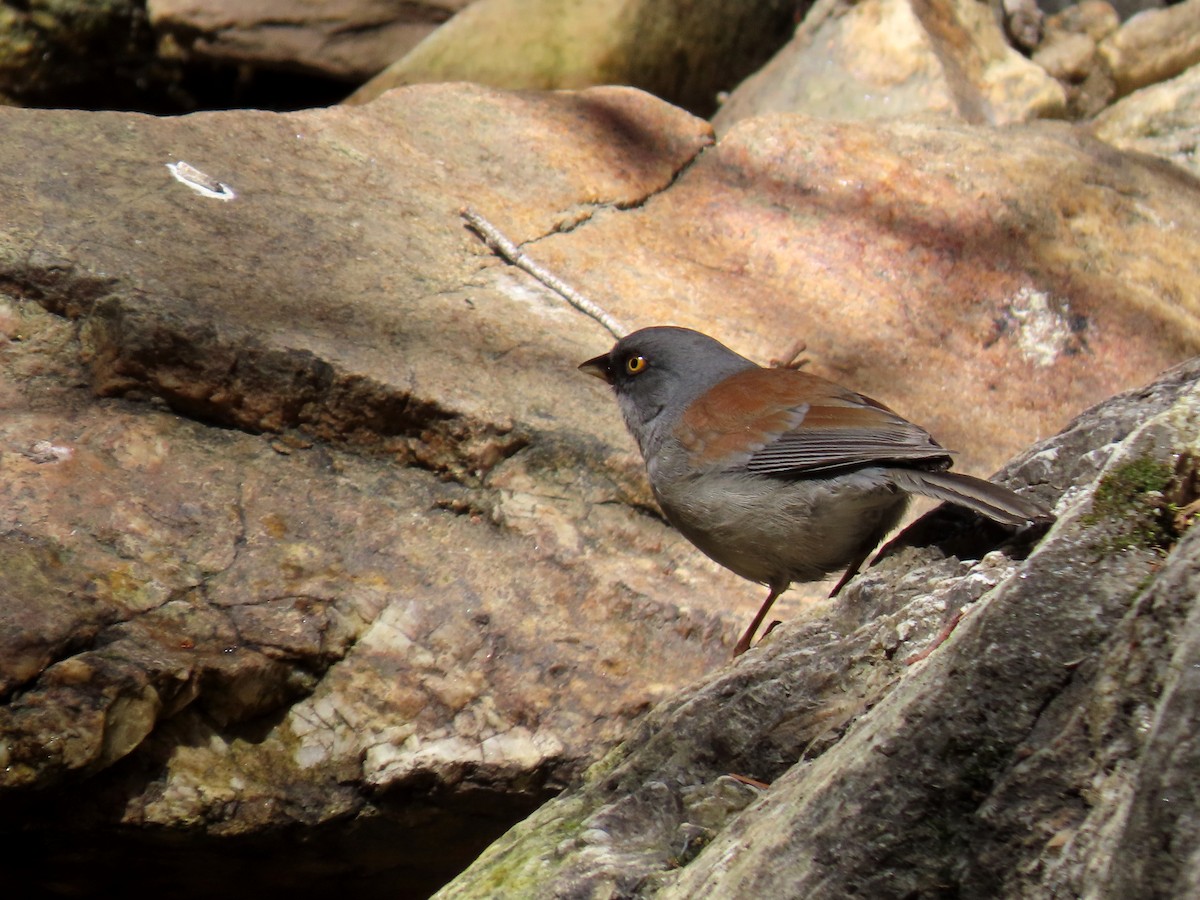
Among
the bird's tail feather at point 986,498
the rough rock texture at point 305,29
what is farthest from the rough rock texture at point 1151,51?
the bird's tail feather at point 986,498

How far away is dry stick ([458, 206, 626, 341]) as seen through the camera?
503cm

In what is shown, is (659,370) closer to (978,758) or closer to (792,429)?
(792,429)

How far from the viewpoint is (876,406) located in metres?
3.88

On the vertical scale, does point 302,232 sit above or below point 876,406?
below

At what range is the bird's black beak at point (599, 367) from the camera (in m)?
4.52

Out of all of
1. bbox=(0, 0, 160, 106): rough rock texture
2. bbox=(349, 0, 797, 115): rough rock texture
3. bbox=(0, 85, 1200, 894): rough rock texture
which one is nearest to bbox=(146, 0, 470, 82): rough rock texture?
bbox=(0, 0, 160, 106): rough rock texture

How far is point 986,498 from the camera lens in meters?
2.82

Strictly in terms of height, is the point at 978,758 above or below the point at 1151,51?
below

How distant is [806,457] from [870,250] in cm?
222

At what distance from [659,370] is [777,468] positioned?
0.74m

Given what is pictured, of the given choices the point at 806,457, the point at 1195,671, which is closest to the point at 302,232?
the point at 806,457

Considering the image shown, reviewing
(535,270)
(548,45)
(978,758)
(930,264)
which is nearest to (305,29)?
(548,45)

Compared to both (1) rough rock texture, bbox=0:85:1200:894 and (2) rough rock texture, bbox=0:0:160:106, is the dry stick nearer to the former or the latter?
(1) rough rock texture, bbox=0:85:1200:894

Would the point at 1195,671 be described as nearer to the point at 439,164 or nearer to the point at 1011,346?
the point at 1011,346
